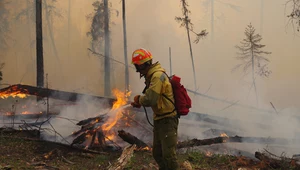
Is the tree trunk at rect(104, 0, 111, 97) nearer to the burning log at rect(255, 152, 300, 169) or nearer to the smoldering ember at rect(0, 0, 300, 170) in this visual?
the smoldering ember at rect(0, 0, 300, 170)

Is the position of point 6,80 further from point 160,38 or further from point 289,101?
point 289,101

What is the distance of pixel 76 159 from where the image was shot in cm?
711

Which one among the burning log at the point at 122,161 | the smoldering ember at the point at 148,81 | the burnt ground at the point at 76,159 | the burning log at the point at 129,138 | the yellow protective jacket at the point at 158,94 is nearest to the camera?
the yellow protective jacket at the point at 158,94

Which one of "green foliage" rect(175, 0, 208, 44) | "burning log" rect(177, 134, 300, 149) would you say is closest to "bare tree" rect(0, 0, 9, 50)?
"green foliage" rect(175, 0, 208, 44)

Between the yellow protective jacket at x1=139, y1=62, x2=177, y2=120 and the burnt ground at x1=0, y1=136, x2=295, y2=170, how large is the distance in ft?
6.00

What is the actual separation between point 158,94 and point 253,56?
62.5 ft

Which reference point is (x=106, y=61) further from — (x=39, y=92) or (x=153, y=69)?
(x=153, y=69)

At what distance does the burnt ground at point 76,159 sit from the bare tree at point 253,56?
1585 centimetres

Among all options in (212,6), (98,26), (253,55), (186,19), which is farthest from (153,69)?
(212,6)

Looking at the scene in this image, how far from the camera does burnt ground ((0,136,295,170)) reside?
651 centimetres

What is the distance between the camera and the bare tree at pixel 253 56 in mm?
21936

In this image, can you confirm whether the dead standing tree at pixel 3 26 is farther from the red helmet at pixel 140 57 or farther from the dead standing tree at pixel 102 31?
the red helmet at pixel 140 57

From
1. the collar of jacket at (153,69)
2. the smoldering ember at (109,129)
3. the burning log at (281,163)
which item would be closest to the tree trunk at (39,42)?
the smoldering ember at (109,129)

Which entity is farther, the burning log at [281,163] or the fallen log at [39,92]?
the fallen log at [39,92]
